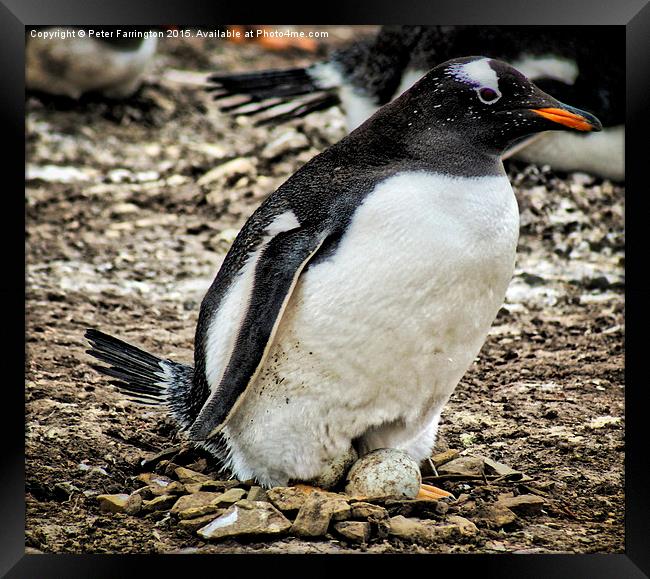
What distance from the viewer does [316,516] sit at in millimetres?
1812

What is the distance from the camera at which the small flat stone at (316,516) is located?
71.3 inches

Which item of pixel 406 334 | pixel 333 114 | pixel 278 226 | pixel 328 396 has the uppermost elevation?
pixel 333 114

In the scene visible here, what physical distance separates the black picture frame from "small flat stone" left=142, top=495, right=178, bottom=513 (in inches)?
9.4

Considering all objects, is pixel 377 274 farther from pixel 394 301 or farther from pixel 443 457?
pixel 443 457

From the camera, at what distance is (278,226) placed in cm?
184

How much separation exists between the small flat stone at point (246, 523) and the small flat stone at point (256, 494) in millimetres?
40

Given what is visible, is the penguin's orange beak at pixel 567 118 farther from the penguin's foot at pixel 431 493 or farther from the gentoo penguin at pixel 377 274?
the penguin's foot at pixel 431 493

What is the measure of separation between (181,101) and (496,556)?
2667 millimetres

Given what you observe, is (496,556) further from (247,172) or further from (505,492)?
(247,172)

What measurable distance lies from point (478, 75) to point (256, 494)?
869mm

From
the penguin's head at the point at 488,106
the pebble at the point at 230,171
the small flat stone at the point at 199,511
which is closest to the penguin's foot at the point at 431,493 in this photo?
the small flat stone at the point at 199,511
